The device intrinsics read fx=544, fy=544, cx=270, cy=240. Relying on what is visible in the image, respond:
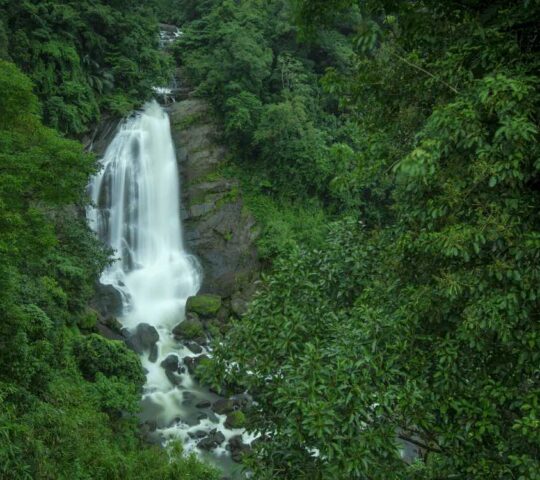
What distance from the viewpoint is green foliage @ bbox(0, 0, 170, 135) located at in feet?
62.1

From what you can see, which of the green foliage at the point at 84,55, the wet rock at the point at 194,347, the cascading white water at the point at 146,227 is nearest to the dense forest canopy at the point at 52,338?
the green foliage at the point at 84,55

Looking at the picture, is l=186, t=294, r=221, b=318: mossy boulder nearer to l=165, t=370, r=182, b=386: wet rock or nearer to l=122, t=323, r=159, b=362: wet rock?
l=122, t=323, r=159, b=362: wet rock

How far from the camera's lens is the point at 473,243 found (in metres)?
3.91

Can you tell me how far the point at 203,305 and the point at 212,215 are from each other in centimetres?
422

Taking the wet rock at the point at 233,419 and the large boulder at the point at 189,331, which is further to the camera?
the large boulder at the point at 189,331

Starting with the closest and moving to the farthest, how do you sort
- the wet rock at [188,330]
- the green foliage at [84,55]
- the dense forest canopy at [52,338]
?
the dense forest canopy at [52,338], the wet rock at [188,330], the green foliage at [84,55]

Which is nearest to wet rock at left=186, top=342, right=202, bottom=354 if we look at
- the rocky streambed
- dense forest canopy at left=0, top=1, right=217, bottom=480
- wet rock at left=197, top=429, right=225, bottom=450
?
the rocky streambed

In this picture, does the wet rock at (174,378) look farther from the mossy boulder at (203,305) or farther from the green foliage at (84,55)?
the green foliage at (84,55)

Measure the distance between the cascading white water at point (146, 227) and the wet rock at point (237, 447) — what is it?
3220 millimetres

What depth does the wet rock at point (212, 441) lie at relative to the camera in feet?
42.3

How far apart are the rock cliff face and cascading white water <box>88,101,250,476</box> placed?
440 millimetres

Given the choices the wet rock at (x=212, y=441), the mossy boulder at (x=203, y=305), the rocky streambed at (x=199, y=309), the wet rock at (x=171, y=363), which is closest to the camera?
the wet rock at (x=212, y=441)

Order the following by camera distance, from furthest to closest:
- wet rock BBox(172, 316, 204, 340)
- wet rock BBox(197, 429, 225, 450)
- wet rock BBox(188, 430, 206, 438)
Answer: wet rock BBox(172, 316, 204, 340) → wet rock BBox(188, 430, 206, 438) → wet rock BBox(197, 429, 225, 450)

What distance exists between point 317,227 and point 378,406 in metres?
18.3
